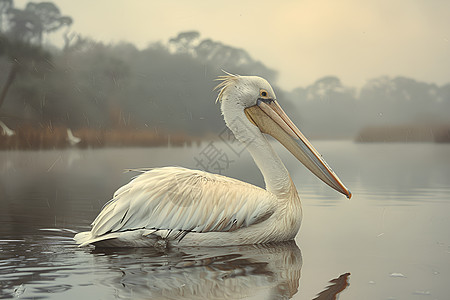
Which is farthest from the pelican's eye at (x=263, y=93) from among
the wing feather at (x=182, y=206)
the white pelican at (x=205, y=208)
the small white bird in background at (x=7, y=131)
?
the small white bird in background at (x=7, y=131)

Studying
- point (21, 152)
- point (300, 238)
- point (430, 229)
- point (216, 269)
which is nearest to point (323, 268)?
point (216, 269)

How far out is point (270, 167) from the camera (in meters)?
5.34

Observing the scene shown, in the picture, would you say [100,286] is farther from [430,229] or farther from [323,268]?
[430,229]

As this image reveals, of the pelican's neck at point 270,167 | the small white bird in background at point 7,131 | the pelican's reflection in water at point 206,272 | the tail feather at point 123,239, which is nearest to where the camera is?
the pelican's reflection in water at point 206,272

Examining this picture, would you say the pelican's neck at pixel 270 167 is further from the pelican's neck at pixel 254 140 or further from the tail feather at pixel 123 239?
the tail feather at pixel 123 239

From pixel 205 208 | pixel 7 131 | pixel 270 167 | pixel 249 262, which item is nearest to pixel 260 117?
pixel 270 167

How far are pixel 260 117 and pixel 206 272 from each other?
6.26 feet

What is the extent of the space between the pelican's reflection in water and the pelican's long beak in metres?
0.77

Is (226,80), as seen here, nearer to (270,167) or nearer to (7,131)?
(270,167)

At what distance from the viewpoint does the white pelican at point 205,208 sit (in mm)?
4691

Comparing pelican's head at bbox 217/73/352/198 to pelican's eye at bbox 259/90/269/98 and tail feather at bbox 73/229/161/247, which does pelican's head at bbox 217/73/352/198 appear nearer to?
pelican's eye at bbox 259/90/269/98

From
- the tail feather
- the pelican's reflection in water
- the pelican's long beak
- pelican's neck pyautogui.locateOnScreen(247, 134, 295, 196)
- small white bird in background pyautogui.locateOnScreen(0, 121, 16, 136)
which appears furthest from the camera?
small white bird in background pyautogui.locateOnScreen(0, 121, 16, 136)

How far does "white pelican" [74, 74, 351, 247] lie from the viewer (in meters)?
4.69

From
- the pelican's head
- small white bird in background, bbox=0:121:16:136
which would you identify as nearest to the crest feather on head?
the pelican's head
